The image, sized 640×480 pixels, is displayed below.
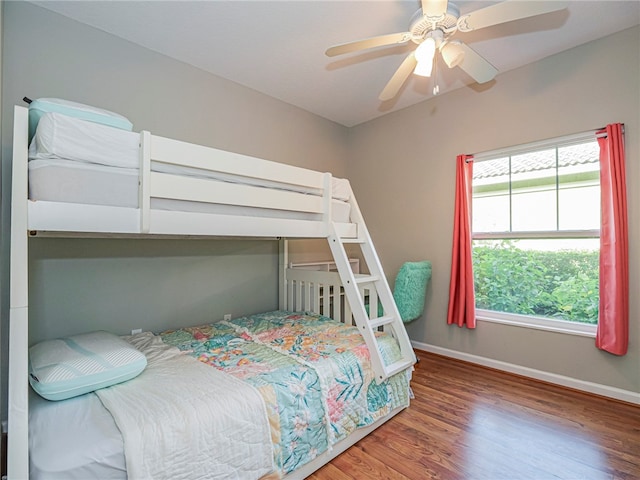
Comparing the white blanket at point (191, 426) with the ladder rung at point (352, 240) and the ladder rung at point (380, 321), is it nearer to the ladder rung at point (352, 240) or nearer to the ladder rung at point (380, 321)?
the ladder rung at point (380, 321)

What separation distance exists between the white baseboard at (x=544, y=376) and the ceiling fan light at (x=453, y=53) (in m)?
2.47

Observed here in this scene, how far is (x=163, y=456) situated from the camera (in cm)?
114

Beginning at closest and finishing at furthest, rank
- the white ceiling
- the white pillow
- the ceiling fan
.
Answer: the white pillow → the ceiling fan → the white ceiling

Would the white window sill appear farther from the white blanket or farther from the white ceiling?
the white blanket

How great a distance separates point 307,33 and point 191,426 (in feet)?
8.10

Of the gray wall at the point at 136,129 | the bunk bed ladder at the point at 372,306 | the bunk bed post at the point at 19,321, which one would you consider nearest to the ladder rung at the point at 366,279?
the bunk bed ladder at the point at 372,306

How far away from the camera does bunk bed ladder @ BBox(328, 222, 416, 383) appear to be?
6.41ft

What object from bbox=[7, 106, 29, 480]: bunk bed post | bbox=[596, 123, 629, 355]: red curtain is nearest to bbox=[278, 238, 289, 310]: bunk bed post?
bbox=[7, 106, 29, 480]: bunk bed post

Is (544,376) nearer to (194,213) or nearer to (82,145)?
(194,213)

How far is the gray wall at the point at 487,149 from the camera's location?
222 cm

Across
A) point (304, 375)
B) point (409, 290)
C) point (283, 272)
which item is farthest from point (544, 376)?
point (283, 272)

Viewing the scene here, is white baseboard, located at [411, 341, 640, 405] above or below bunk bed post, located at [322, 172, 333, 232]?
below

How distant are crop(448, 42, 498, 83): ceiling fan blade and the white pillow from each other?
2373mm

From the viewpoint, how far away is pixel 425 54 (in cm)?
174
